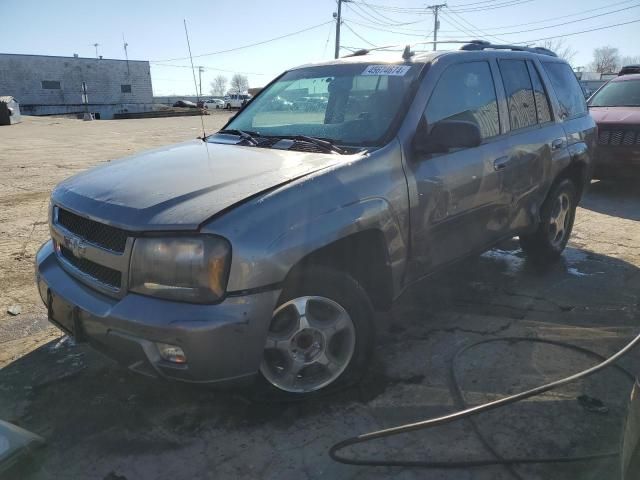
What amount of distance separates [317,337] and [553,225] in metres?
3.14

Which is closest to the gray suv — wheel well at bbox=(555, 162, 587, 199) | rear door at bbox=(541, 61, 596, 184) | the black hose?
the black hose

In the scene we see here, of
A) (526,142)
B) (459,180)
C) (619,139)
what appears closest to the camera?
(459,180)

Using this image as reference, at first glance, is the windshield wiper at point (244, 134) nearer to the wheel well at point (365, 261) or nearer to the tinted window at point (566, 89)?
the wheel well at point (365, 261)

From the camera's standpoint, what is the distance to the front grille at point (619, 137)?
793cm

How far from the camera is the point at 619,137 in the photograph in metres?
8.09

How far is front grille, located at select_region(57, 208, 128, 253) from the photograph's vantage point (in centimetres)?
244

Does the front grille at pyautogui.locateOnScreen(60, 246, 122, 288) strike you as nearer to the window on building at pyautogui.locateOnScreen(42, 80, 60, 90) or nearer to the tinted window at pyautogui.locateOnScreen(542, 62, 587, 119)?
the tinted window at pyautogui.locateOnScreen(542, 62, 587, 119)

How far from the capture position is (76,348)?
3477 mm

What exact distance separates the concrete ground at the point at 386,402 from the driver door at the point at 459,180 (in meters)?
0.62

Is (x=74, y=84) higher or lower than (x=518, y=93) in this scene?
higher

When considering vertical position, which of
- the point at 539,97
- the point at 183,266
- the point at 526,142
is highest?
the point at 539,97

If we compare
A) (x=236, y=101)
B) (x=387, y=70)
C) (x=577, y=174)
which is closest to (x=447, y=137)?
(x=387, y=70)

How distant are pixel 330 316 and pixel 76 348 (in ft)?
6.00

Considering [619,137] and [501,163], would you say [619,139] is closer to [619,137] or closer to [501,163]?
[619,137]
